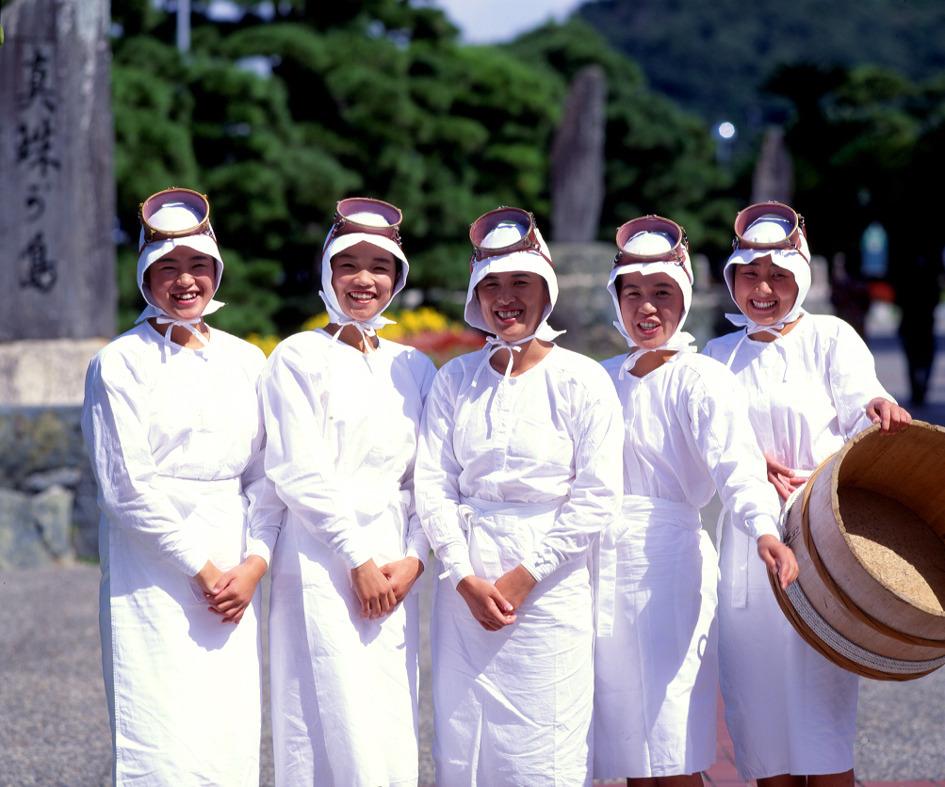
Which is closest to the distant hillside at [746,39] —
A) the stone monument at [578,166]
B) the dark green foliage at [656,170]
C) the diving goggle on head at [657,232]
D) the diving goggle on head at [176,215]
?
the dark green foliage at [656,170]

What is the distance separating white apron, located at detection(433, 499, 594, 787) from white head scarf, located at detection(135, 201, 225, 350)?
97 centimetres

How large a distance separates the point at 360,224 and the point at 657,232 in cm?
84

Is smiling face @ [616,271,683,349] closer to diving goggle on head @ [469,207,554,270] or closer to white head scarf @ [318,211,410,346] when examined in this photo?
diving goggle on head @ [469,207,554,270]

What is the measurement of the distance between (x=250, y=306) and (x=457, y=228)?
353 cm

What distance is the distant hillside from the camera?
81.2 m

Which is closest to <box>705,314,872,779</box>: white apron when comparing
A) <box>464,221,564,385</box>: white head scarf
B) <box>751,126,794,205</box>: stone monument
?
<box>464,221,564,385</box>: white head scarf

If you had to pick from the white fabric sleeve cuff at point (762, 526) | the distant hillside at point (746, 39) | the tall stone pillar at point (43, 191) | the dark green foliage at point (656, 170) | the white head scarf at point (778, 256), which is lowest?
the white fabric sleeve cuff at point (762, 526)

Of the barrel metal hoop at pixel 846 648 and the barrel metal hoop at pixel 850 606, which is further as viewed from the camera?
the barrel metal hoop at pixel 846 648

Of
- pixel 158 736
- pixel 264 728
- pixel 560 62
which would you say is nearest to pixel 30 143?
pixel 264 728

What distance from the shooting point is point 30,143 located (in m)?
9.19

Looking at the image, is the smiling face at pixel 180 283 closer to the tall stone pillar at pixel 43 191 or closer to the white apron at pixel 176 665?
the white apron at pixel 176 665

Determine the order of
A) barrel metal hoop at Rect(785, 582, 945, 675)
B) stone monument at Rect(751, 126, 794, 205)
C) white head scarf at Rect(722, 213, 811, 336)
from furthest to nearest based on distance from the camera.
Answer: stone monument at Rect(751, 126, 794, 205)
white head scarf at Rect(722, 213, 811, 336)
barrel metal hoop at Rect(785, 582, 945, 675)

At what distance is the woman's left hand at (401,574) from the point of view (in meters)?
3.53

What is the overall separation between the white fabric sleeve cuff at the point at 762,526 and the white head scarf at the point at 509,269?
727mm
